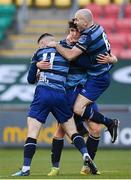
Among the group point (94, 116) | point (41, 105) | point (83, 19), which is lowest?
point (94, 116)

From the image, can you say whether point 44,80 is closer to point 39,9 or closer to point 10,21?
point 10,21

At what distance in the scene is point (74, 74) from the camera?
487 inches

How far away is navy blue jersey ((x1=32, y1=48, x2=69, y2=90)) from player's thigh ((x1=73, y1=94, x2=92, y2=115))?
1.18ft

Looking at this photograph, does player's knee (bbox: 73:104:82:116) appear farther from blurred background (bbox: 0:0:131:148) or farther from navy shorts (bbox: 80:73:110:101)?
blurred background (bbox: 0:0:131:148)

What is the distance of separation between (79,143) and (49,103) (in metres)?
0.64

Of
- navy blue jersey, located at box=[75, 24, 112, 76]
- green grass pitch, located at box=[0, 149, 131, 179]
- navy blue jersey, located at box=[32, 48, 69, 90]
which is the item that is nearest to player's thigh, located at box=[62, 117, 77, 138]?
navy blue jersey, located at box=[32, 48, 69, 90]

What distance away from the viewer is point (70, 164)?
15125 millimetres

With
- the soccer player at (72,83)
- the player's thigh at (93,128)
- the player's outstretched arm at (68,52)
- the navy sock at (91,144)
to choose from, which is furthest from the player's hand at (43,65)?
the navy sock at (91,144)

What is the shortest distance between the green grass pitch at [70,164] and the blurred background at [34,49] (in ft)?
2.23

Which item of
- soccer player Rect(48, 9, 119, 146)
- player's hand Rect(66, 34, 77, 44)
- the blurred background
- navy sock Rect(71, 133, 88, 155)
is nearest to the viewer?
navy sock Rect(71, 133, 88, 155)

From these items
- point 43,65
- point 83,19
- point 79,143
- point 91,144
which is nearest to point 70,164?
point 91,144

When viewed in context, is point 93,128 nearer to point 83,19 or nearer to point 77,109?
point 77,109

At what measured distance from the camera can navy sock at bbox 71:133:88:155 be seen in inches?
469

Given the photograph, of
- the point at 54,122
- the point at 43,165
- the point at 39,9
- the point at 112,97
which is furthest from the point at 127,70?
the point at 39,9
